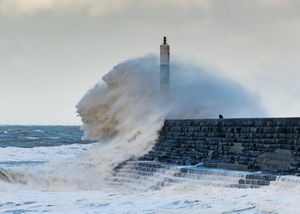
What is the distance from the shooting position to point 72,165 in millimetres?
17719

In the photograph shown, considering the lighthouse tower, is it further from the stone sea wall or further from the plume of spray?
the stone sea wall

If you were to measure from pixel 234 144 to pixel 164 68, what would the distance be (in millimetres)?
7002

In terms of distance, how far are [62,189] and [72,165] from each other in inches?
135

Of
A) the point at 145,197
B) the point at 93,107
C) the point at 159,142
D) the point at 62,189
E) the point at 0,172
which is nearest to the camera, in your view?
the point at 145,197

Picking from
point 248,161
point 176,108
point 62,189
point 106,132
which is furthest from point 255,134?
point 106,132

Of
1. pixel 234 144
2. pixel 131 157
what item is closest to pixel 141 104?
pixel 131 157

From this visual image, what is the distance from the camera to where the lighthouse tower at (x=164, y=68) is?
20.0 meters

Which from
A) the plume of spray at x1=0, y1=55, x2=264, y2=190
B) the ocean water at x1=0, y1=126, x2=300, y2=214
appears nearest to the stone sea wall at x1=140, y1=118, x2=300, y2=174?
the ocean water at x1=0, y1=126, x2=300, y2=214

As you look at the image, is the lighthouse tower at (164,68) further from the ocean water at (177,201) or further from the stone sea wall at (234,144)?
the ocean water at (177,201)

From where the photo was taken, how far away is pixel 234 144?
13.6 meters

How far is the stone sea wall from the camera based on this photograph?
12.1m

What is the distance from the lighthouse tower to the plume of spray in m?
0.39

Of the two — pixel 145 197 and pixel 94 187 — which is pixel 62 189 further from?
pixel 145 197

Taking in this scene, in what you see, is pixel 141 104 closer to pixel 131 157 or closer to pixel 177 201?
pixel 131 157
